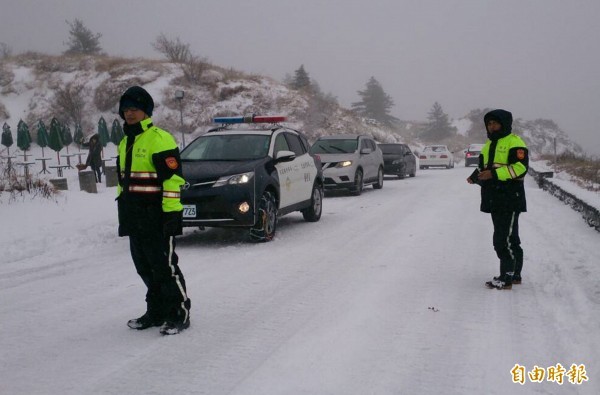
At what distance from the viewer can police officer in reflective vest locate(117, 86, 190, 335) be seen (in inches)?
177

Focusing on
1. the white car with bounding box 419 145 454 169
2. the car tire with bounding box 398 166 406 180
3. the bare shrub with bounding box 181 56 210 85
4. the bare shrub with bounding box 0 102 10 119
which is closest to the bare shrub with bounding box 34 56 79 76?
the bare shrub with bounding box 0 102 10 119

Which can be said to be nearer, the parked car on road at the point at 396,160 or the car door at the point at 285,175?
the car door at the point at 285,175

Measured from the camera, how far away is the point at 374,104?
82.2m

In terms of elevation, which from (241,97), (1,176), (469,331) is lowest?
(469,331)

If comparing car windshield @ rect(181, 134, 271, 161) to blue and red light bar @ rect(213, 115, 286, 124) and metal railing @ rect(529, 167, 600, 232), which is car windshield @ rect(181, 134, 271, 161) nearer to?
blue and red light bar @ rect(213, 115, 286, 124)

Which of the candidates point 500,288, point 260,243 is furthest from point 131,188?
point 260,243

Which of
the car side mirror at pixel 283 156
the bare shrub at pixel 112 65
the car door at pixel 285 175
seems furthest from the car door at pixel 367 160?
the bare shrub at pixel 112 65

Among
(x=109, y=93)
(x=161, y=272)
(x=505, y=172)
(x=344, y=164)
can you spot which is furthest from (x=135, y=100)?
(x=109, y=93)

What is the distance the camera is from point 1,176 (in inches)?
472

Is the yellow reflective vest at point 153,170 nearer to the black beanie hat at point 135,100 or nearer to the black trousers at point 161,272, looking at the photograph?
the black beanie hat at point 135,100

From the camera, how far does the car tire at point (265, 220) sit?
8.73 metres

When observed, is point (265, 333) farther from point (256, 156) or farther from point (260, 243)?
point (256, 156)

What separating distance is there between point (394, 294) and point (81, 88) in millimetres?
41432

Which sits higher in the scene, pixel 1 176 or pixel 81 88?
pixel 81 88
